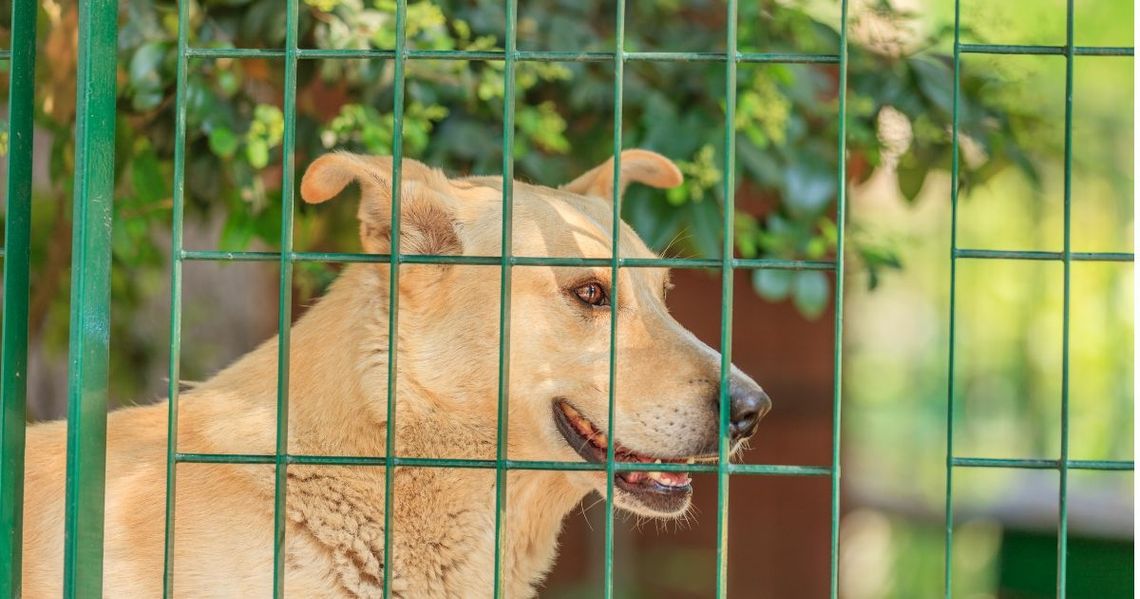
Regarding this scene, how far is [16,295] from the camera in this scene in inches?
102

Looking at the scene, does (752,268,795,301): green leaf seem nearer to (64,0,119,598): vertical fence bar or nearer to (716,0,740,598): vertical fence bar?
(716,0,740,598): vertical fence bar

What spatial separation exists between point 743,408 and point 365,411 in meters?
0.93

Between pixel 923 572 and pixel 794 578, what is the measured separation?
22.2 ft

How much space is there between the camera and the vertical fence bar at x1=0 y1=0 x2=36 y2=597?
8.45ft

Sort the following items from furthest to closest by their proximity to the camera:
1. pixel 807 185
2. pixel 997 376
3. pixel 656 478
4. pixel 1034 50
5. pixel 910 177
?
pixel 997 376 < pixel 910 177 < pixel 807 185 < pixel 656 478 < pixel 1034 50

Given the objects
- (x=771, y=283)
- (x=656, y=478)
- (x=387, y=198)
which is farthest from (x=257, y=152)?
(x=771, y=283)

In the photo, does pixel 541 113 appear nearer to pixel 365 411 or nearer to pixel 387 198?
pixel 387 198

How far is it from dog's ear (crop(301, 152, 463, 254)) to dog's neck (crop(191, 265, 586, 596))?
12cm

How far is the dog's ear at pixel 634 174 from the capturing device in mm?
3643

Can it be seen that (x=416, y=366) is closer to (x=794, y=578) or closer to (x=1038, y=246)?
(x=794, y=578)

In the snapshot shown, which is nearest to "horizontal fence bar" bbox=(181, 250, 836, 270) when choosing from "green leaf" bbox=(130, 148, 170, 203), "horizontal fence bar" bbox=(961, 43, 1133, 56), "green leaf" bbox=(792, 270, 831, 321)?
"horizontal fence bar" bbox=(961, 43, 1133, 56)

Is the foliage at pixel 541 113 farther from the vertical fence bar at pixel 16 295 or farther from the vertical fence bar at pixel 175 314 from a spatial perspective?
the vertical fence bar at pixel 175 314

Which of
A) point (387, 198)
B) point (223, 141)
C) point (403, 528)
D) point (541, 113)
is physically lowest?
point (403, 528)

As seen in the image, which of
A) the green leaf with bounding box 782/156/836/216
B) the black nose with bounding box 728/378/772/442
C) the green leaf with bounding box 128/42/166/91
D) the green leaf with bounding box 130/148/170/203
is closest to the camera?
the black nose with bounding box 728/378/772/442
